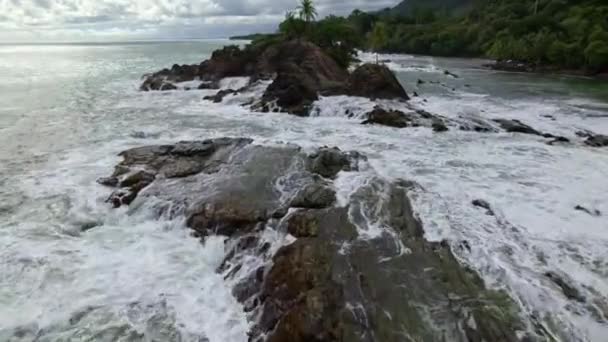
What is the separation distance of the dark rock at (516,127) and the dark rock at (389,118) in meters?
5.48

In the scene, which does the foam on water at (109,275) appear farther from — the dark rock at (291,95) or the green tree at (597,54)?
the green tree at (597,54)

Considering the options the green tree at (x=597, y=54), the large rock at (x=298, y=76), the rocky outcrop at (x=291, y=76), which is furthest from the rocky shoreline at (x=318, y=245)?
the green tree at (x=597, y=54)

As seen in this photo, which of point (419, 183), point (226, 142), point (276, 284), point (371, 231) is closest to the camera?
point (276, 284)

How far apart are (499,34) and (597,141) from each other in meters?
69.0

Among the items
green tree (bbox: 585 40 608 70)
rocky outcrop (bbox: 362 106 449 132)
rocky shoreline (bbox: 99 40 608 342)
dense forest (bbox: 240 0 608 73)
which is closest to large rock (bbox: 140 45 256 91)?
dense forest (bbox: 240 0 608 73)

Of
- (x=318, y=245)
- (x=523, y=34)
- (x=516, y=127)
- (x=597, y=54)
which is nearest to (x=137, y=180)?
(x=318, y=245)

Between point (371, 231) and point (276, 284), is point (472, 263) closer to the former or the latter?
point (371, 231)

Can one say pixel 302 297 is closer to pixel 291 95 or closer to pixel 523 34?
pixel 291 95

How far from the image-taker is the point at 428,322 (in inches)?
328

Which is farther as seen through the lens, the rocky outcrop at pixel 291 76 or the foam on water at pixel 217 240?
the rocky outcrop at pixel 291 76

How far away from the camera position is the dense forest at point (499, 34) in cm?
5644

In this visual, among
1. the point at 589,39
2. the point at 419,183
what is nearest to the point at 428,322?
the point at 419,183

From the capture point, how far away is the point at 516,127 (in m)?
25.0

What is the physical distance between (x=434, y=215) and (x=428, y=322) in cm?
515
